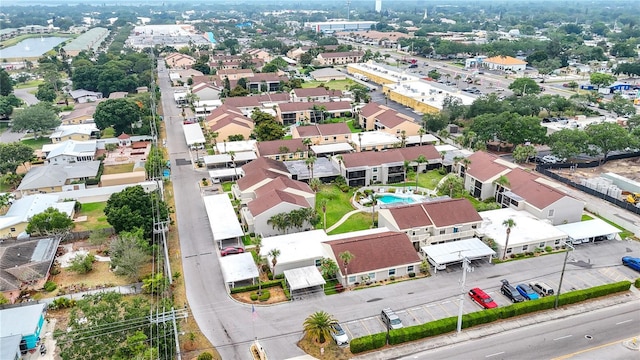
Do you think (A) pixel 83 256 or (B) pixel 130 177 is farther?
(B) pixel 130 177

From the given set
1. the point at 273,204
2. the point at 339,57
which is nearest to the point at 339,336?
the point at 273,204

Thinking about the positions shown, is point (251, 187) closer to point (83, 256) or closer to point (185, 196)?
point (185, 196)

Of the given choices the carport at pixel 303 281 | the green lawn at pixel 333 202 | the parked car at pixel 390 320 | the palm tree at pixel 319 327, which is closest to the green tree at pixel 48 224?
the carport at pixel 303 281

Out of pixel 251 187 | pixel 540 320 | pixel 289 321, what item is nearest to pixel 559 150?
pixel 540 320

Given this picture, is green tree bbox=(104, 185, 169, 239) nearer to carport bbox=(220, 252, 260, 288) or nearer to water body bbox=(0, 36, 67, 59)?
carport bbox=(220, 252, 260, 288)

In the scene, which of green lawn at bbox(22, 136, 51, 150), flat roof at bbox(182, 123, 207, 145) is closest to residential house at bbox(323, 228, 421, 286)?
flat roof at bbox(182, 123, 207, 145)

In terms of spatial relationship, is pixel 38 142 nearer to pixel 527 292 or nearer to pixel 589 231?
pixel 527 292
